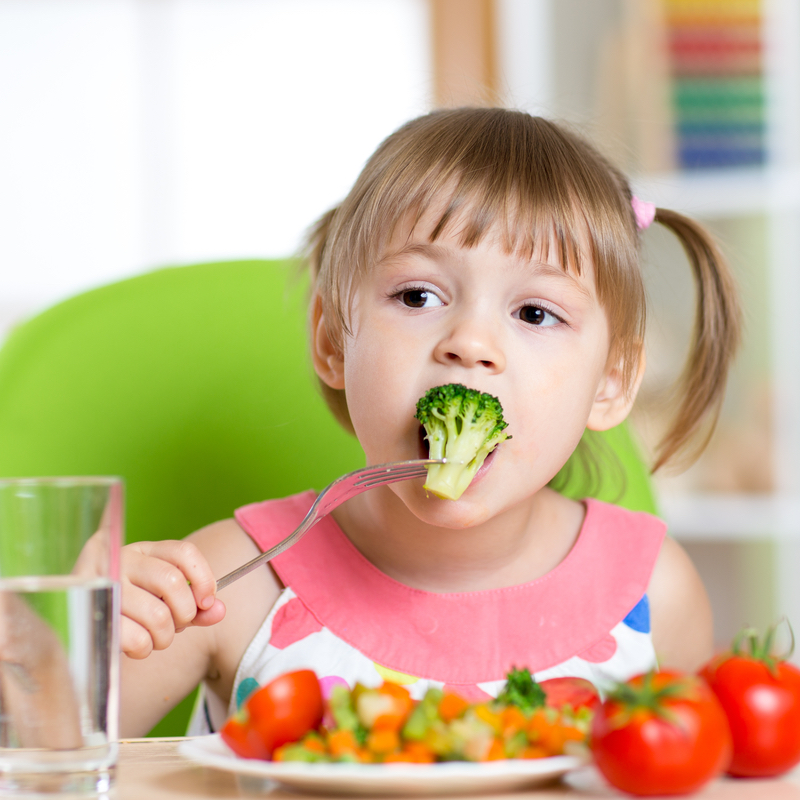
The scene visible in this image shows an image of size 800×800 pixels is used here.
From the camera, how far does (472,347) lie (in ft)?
3.13

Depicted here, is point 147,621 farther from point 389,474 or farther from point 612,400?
point 612,400

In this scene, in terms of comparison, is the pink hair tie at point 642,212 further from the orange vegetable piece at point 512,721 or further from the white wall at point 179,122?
the white wall at point 179,122

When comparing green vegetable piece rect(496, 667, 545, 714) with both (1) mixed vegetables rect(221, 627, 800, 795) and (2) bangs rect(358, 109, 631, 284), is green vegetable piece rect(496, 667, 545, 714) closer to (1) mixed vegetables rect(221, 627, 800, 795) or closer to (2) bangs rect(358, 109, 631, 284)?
(1) mixed vegetables rect(221, 627, 800, 795)

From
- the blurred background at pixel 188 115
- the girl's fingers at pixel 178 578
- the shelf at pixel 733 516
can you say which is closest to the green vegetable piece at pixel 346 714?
the girl's fingers at pixel 178 578

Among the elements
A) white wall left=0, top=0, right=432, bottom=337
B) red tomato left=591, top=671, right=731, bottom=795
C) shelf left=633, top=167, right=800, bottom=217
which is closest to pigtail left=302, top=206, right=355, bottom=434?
red tomato left=591, top=671, right=731, bottom=795

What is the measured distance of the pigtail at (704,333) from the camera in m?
1.33

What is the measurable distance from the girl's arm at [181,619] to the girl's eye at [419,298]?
33 cm

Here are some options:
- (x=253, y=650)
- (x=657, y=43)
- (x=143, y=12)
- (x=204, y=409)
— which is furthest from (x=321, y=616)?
(x=143, y=12)

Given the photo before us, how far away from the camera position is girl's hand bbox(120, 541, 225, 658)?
84cm

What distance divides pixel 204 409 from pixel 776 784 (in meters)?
0.91

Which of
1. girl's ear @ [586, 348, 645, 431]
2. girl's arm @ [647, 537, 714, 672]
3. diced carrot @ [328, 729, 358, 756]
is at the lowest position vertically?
girl's arm @ [647, 537, 714, 672]

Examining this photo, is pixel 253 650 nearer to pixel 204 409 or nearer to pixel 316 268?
pixel 204 409

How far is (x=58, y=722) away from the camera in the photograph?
565mm

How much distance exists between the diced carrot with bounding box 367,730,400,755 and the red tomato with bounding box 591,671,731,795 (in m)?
0.11
